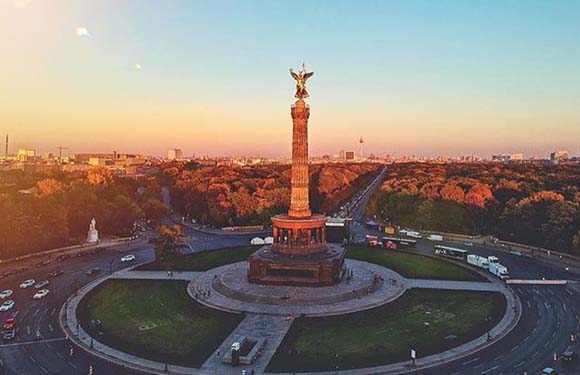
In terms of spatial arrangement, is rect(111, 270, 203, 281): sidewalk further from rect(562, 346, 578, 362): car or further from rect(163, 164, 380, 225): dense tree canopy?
rect(562, 346, 578, 362): car

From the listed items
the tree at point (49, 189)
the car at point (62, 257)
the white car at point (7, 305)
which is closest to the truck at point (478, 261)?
the white car at point (7, 305)

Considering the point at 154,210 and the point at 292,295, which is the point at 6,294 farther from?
the point at 154,210

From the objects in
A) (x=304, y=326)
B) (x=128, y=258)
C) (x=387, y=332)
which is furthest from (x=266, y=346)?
(x=128, y=258)

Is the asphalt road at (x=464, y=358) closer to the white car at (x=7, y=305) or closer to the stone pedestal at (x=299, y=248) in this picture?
the white car at (x=7, y=305)

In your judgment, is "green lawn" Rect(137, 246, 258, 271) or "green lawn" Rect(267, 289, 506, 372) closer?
"green lawn" Rect(267, 289, 506, 372)

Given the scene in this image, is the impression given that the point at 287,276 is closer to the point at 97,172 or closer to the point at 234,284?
the point at 234,284

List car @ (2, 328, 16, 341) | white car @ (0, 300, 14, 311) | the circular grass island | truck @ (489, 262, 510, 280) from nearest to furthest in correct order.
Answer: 1. the circular grass island
2. car @ (2, 328, 16, 341)
3. white car @ (0, 300, 14, 311)
4. truck @ (489, 262, 510, 280)

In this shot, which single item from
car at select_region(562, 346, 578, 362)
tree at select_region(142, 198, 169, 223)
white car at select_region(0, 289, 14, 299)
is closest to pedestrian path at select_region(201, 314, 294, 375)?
car at select_region(562, 346, 578, 362)
